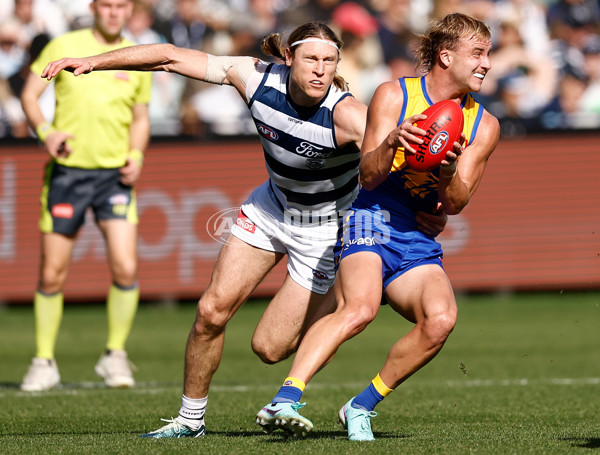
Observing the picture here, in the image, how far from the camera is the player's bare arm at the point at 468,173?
488cm

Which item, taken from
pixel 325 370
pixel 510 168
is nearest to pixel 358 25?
pixel 510 168

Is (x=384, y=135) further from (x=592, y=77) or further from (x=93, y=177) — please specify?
(x=592, y=77)

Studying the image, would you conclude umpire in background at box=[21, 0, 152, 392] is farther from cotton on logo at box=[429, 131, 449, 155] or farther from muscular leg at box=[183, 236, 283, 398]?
cotton on logo at box=[429, 131, 449, 155]

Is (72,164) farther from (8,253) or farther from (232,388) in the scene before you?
(8,253)

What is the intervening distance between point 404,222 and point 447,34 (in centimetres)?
97

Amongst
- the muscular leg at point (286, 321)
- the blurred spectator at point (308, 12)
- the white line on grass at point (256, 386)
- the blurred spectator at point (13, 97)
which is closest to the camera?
the muscular leg at point (286, 321)

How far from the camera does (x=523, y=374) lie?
324 inches

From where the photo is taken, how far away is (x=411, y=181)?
5.21 metres

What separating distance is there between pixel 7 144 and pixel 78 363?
4591mm

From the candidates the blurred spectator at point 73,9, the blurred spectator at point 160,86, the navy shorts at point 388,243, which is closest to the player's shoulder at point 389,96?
→ the navy shorts at point 388,243

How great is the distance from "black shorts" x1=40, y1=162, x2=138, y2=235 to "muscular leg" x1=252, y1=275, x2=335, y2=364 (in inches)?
97.3

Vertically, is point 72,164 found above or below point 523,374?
above

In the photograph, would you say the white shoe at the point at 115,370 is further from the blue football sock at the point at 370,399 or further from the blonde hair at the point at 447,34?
the blonde hair at the point at 447,34

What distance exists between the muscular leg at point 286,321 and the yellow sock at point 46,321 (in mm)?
2581
